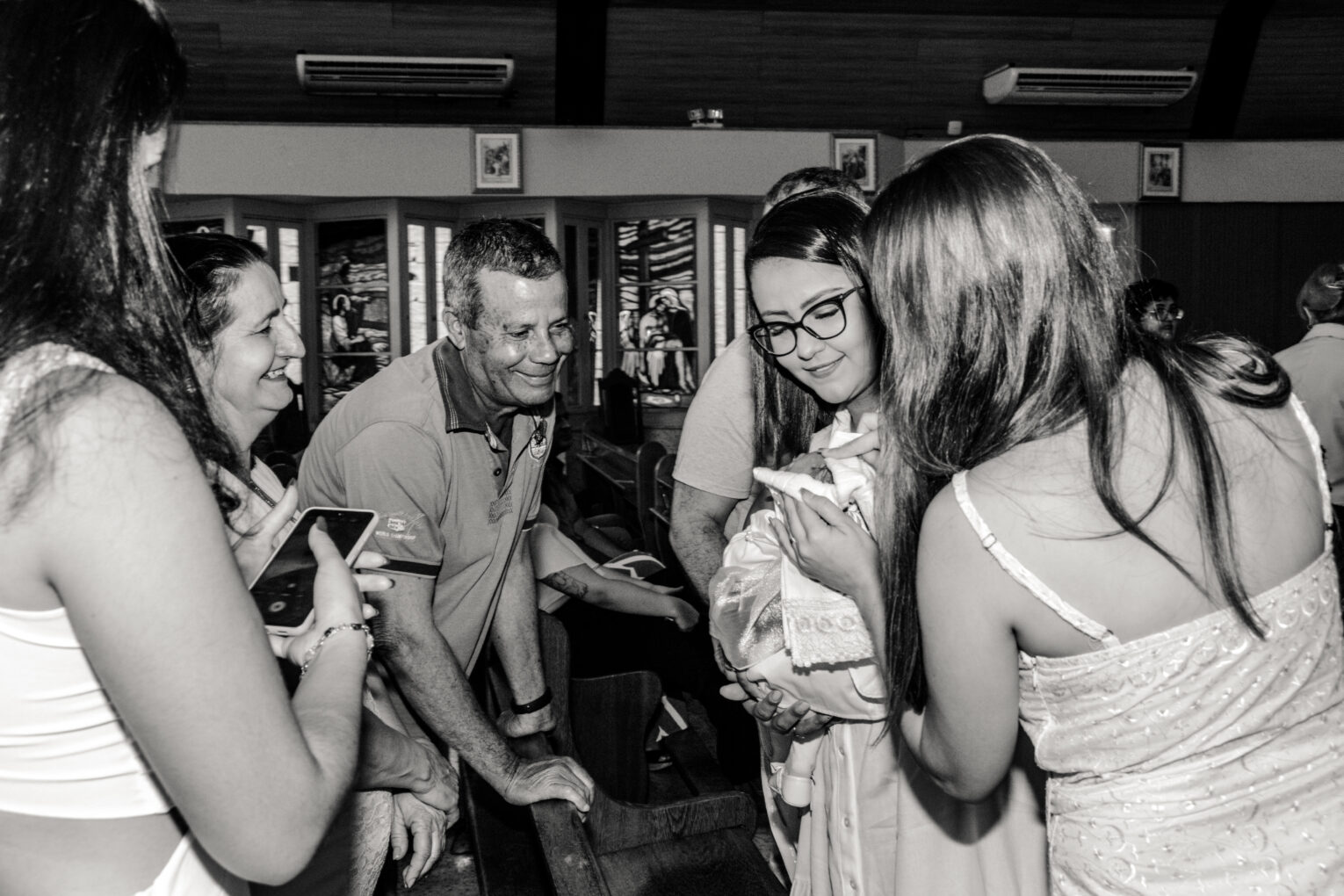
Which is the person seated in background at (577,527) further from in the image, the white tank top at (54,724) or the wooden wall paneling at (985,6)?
the wooden wall paneling at (985,6)

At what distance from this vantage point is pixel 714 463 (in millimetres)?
2266

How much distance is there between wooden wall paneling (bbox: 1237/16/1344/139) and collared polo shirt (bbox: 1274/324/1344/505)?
19.4 ft

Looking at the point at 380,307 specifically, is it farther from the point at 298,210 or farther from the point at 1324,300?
the point at 1324,300

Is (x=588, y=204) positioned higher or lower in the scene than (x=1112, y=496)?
higher

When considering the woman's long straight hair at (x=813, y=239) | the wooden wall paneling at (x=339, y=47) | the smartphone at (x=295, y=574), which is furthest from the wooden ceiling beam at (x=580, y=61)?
the smartphone at (x=295, y=574)

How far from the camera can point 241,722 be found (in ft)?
2.72

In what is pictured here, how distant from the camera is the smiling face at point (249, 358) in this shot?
1719 millimetres

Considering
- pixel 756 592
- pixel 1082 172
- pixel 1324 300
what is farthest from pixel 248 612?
pixel 1082 172

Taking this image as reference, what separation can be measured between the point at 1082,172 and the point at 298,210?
632cm

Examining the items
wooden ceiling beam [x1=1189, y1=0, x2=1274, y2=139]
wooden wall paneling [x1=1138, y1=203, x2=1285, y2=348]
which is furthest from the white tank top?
wooden wall paneling [x1=1138, y1=203, x2=1285, y2=348]

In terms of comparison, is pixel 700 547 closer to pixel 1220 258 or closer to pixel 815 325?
pixel 815 325

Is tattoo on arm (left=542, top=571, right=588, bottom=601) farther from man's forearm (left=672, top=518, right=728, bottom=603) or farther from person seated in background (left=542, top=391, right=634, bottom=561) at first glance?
person seated in background (left=542, top=391, right=634, bottom=561)

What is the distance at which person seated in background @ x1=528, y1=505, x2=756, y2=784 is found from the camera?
292 cm

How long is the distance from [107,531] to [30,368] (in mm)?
139
